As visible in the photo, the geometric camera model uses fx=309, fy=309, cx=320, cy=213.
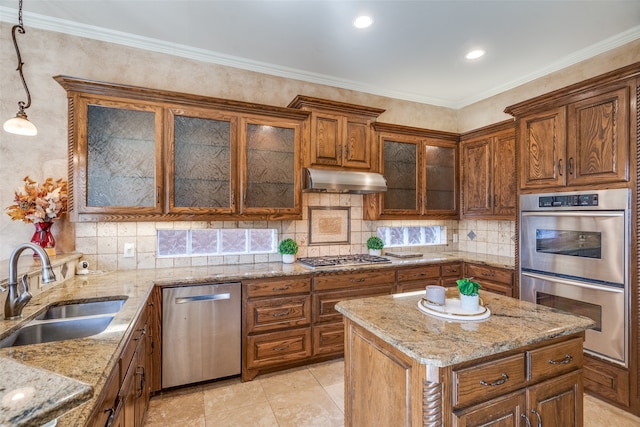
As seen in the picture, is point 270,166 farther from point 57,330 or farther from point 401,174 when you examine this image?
point 57,330

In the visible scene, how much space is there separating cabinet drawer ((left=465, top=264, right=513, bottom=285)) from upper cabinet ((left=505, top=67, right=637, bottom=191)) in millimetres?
889

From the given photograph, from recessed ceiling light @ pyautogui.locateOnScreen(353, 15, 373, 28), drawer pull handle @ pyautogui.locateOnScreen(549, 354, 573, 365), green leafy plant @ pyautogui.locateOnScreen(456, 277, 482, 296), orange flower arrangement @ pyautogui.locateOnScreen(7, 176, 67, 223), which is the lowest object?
drawer pull handle @ pyautogui.locateOnScreen(549, 354, 573, 365)

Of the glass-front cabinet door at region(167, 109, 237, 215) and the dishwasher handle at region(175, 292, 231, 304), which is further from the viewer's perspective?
the glass-front cabinet door at region(167, 109, 237, 215)

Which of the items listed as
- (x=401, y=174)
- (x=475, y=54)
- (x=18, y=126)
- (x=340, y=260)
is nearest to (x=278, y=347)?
(x=340, y=260)

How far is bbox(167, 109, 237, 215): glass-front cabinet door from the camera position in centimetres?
258

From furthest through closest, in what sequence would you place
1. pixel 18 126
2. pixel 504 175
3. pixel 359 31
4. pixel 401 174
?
pixel 401 174 → pixel 504 175 → pixel 359 31 → pixel 18 126

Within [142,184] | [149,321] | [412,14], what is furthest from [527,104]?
[149,321]

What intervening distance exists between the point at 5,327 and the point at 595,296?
363 centimetres

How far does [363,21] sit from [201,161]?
69.7 inches

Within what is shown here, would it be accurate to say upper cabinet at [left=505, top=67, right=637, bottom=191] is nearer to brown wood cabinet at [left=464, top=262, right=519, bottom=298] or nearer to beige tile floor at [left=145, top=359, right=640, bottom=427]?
brown wood cabinet at [left=464, top=262, right=519, bottom=298]

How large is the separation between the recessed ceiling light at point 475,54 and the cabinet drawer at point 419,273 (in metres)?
2.18

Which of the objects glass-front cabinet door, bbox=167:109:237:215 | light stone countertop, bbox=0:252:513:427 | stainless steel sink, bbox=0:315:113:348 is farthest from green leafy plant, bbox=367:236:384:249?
stainless steel sink, bbox=0:315:113:348

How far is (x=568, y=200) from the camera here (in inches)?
99.8

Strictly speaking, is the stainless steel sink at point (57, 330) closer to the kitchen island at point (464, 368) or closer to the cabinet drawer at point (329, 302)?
the kitchen island at point (464, 368)
